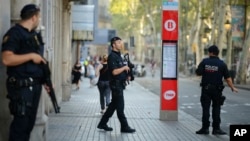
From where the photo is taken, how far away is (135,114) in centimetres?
1562

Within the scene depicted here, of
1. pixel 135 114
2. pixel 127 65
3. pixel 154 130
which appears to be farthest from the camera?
pixel 135 114

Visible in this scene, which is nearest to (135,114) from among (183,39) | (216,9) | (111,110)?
(111,110)

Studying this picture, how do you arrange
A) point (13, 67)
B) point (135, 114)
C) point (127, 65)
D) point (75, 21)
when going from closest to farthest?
point (13, 67), point (127, 65), point (135, 114), point (75, 21)

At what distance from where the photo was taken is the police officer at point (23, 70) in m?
6.11

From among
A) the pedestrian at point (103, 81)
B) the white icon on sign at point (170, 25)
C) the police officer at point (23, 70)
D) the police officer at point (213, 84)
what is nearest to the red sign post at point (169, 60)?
the white icon on sign at point (170, 25)

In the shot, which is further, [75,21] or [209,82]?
[75,21]

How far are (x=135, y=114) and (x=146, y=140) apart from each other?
5.42m

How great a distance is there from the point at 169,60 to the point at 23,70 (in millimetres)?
7903

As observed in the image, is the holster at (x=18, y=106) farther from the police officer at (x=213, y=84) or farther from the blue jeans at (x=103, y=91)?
the blue jeans at (x=103, y=91)

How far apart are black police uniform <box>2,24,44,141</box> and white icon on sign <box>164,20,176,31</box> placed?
25.3ft

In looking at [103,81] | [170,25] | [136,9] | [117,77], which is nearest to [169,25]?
[170,25]

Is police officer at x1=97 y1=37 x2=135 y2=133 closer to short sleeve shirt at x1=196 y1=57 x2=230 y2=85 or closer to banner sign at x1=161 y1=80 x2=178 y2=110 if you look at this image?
short sleeve shirt at x1=196 y1=57 x2=230 y2=85

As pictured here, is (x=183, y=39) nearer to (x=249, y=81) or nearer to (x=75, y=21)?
(x=249, y=81)

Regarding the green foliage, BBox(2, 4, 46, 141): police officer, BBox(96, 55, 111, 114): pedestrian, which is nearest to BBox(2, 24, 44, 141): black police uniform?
BBox(2, 4, 46, 141): police officer
